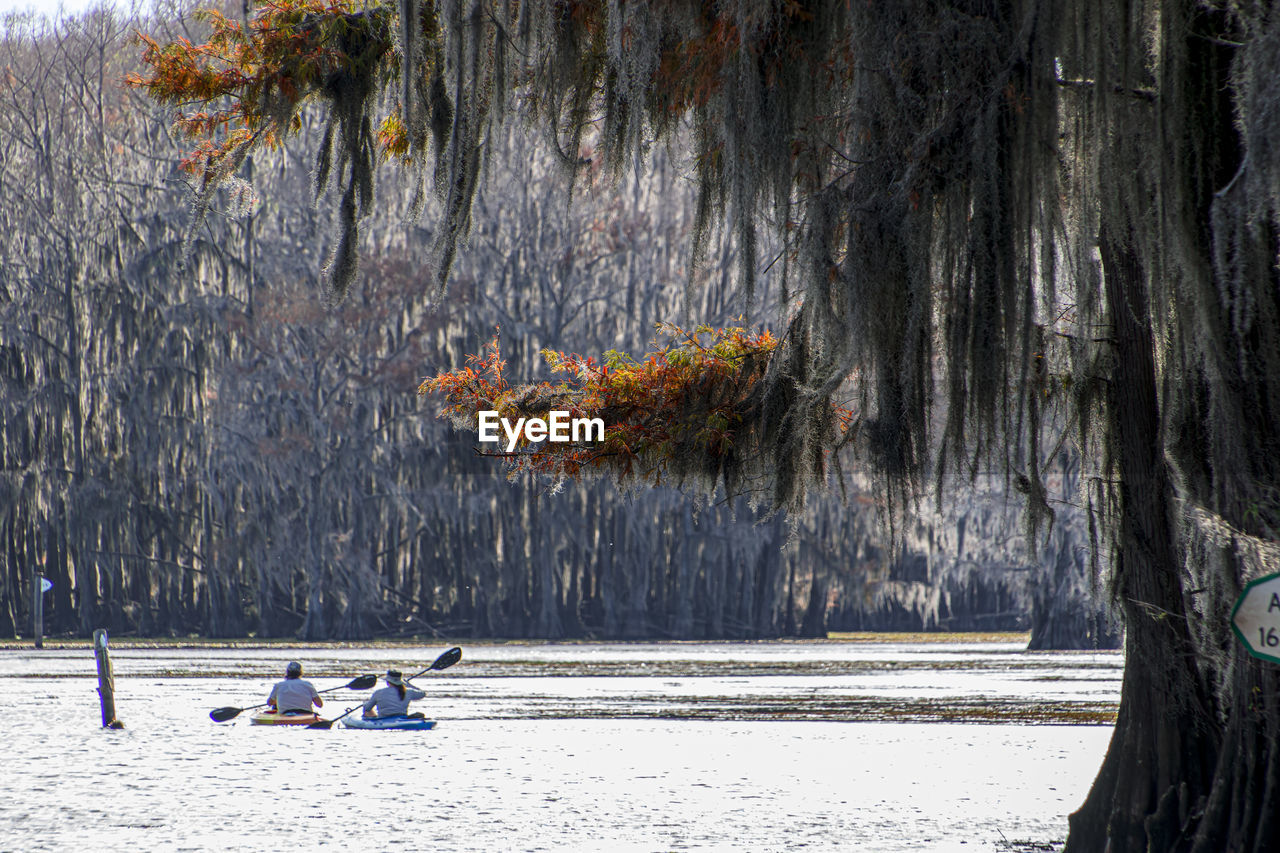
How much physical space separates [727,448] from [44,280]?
115 feet

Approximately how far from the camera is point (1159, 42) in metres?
6.06

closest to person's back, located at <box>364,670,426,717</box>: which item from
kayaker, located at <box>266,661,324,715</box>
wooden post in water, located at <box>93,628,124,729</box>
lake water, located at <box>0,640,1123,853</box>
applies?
lake water, located at <box>0,640,1123,853</box>

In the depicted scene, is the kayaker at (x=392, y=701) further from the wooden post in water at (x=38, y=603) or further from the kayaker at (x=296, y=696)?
the wooden post in water at (x=38, y=603)

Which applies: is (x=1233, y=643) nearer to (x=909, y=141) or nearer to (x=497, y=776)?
(x=909, y=141)

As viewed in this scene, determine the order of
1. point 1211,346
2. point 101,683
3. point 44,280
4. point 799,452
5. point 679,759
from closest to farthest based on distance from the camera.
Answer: point 1211,346
point 799,452
point 679,759
point 101,683
point 44,280

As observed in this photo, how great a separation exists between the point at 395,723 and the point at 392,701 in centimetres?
28

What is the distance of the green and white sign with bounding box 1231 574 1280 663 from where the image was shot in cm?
458

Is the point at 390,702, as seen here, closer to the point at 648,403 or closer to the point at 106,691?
the point at 106,691

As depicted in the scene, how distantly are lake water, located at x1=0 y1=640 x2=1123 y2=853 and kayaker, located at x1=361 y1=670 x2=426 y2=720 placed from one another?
0.38 m

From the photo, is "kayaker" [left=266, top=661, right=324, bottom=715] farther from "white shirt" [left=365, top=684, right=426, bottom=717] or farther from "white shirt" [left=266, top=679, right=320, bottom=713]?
"white shirt" [left=365, top=684, right=426, bottom=717]

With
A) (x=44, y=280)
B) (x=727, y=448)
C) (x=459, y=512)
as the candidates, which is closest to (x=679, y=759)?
(x=727, y=448)

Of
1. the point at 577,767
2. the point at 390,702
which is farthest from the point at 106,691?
the point at 577,767

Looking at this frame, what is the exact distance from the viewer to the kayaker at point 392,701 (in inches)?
655

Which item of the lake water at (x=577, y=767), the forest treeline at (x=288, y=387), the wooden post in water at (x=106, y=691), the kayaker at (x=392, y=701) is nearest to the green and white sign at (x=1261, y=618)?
the lake water at (x=577, y=767)
